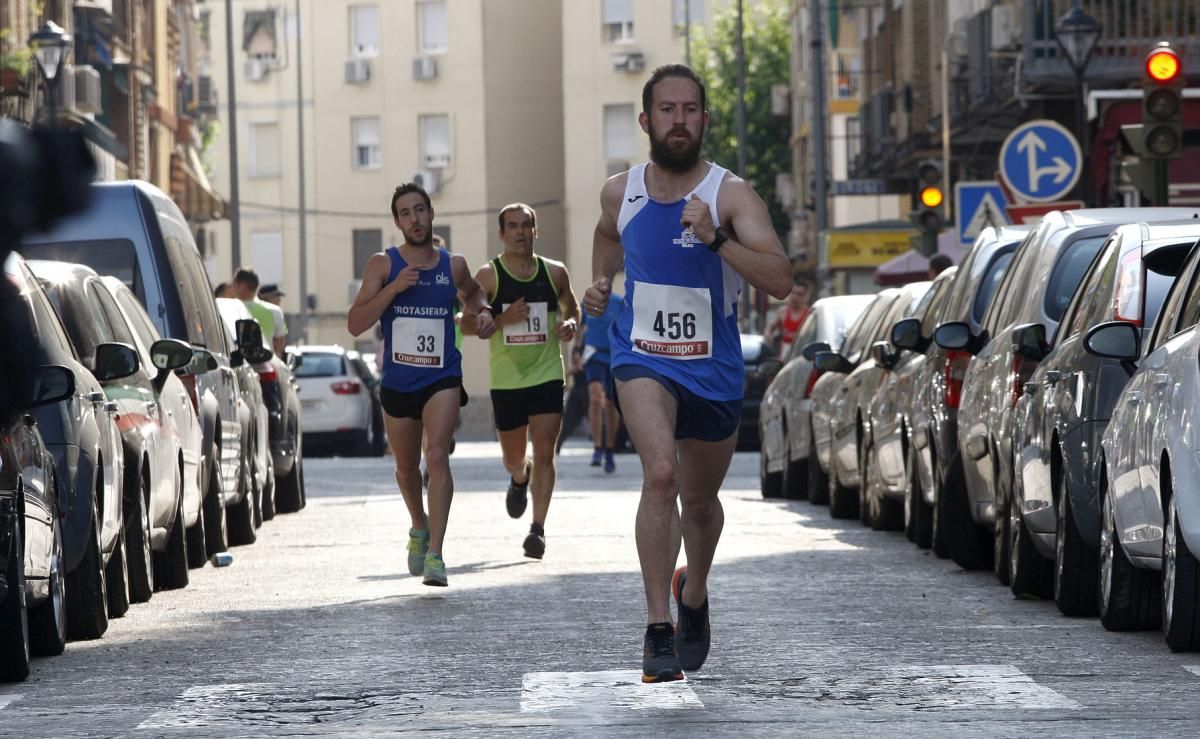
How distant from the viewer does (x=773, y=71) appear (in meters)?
77.6

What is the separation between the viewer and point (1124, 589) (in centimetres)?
1040

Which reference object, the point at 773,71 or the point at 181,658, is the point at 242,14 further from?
the point at 181,658

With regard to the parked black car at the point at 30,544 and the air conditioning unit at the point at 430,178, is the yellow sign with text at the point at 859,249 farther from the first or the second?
the parked black car at the point at 30,544

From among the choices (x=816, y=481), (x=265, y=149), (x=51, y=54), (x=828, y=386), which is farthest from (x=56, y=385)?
(x=265, y=149)

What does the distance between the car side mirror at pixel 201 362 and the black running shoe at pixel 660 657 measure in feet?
21.0

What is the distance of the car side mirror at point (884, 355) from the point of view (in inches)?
656

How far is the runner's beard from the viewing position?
9.17 m

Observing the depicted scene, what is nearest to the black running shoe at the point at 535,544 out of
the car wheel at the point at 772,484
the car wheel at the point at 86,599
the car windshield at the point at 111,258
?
the car windshield at the point at 111,258

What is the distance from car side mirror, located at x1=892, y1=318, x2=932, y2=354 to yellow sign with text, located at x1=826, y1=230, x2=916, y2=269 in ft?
89.8

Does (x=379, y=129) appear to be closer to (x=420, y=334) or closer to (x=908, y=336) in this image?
(x=908, y=336)

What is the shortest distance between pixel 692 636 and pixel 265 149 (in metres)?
70.8

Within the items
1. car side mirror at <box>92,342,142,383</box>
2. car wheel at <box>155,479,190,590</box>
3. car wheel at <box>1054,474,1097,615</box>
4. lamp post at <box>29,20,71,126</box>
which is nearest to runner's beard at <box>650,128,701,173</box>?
car wheel at <box>1054,474,1097,615</box>

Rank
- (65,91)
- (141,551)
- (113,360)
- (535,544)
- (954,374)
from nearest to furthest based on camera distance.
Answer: (113,360)
(141,551)
(954,374)
(535,544)
(65,91)

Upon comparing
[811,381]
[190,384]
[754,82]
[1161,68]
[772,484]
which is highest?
[754,82]
